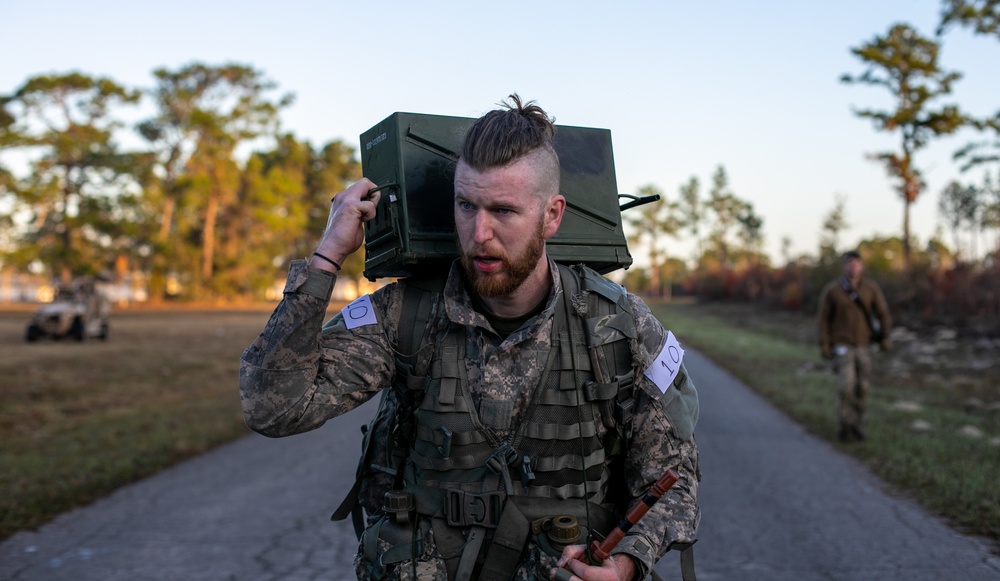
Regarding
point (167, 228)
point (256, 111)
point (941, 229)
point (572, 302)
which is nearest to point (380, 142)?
point (572, 302)

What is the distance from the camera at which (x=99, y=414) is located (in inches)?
479

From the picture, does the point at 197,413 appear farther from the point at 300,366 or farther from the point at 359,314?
the point at 300,366

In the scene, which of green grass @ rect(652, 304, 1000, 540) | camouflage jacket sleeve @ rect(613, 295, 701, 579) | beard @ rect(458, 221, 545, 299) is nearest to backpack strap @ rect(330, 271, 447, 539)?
beard @ rect(458, 221, 545, 299)

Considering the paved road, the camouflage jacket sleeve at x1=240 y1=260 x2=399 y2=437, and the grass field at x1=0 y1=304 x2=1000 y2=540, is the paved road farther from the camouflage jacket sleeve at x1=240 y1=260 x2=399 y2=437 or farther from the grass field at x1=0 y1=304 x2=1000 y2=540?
the camouflage jacket sleeve at x1=240 y1=260 x2=399 y2=437

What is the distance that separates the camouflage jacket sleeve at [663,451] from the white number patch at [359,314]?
835 millimetres

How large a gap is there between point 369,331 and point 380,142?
68cm

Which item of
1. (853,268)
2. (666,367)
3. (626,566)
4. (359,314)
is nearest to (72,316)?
(853,268)

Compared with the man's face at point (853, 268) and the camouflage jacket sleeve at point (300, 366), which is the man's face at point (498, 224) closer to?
the camouflage jacket sleeve at point (300, 366)

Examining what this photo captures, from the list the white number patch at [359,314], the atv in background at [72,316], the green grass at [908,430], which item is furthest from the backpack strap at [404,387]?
the atv in background at [72,316]

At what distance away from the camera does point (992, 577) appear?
15.6 feet

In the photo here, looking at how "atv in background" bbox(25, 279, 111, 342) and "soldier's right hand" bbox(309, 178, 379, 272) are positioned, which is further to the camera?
"atv in background" bbox(25, 279, 111, 342)

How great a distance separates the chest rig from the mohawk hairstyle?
0.48 metres

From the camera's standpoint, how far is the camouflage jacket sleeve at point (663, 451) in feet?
8.49

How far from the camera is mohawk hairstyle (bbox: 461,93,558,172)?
2.49 metres
